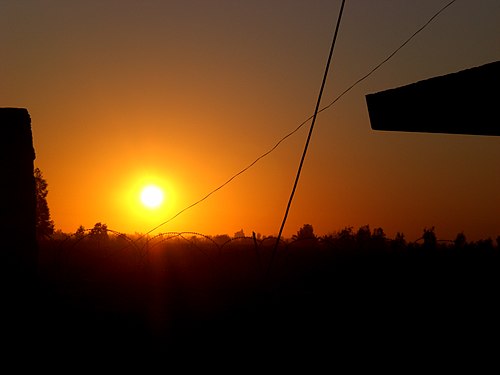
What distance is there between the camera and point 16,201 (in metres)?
7.00

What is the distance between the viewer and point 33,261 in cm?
702

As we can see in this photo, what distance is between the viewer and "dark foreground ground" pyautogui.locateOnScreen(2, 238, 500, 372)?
22.0 ft

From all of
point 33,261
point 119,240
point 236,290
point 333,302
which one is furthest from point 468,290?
point 119,240

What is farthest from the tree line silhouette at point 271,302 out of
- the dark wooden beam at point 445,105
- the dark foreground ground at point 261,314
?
the dark wooden beam at point 445,105

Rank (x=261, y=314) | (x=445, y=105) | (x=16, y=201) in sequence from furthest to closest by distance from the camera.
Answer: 1. (x=261, y=314)
2. (x=16, y=201)
3. (x=445, y=105)

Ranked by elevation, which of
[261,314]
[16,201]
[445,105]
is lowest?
[261,314]

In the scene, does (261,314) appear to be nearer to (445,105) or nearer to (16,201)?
(16,201)

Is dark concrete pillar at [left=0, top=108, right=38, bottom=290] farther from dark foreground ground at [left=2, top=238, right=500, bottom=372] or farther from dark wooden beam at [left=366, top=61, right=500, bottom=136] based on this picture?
dark wooden beam at [left=366, top=61, right=500, bottom=136]

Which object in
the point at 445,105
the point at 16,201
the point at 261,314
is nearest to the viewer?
the point at 445,105

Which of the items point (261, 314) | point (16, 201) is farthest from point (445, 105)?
point (261, 314)

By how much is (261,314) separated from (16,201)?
319cm

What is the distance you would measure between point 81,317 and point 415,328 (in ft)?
12.8

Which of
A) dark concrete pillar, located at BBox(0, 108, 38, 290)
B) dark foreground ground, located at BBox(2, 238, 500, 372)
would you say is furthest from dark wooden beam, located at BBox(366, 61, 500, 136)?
dark concrete pillar, located at BBox(0, 108, 38, 290)

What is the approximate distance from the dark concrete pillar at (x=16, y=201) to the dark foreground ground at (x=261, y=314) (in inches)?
8.9
